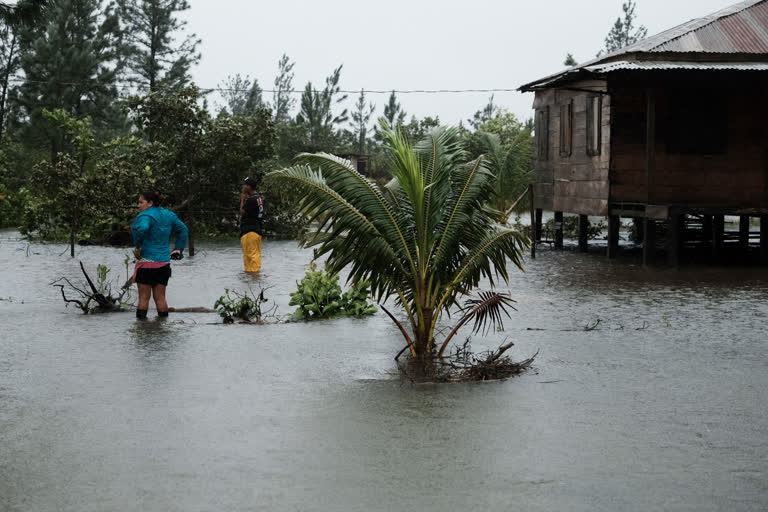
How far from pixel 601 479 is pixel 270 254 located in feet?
57.4

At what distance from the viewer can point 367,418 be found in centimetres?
743

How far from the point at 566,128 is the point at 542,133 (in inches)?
105

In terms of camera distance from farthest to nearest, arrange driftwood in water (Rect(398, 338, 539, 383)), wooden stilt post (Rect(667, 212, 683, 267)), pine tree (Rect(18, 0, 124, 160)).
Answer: pine tree (Rect(18, 0, 124, 160)) < wooden stilt post (Rect(667, 212, 683, 267)) < driftwood in water (Rect(398, 338, 539, 383))

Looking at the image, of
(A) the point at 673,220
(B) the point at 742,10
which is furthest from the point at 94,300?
(B) the point at 742,10

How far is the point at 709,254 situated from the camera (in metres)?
23.9

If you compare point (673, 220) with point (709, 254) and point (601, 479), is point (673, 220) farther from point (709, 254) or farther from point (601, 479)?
point (601, 479)

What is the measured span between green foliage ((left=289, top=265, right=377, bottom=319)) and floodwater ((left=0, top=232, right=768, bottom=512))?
38 centimetres

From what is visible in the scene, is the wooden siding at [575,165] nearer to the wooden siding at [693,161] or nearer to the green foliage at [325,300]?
the wooden siding at [693,161]

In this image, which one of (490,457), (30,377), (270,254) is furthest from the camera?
(270,254)

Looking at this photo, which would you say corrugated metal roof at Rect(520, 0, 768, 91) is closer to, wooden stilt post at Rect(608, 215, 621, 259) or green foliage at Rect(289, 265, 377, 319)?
wooden stilt post at Rect(608, 215, 621, 259)

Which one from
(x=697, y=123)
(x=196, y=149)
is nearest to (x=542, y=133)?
(x=697, y=123)

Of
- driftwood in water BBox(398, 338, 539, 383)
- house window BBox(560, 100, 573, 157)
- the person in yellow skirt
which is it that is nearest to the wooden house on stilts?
house window BBox(560, 100, 573, 157)

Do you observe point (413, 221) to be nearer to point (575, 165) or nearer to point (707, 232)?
point (575, 165)

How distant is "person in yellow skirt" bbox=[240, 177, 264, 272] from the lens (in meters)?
17.8
